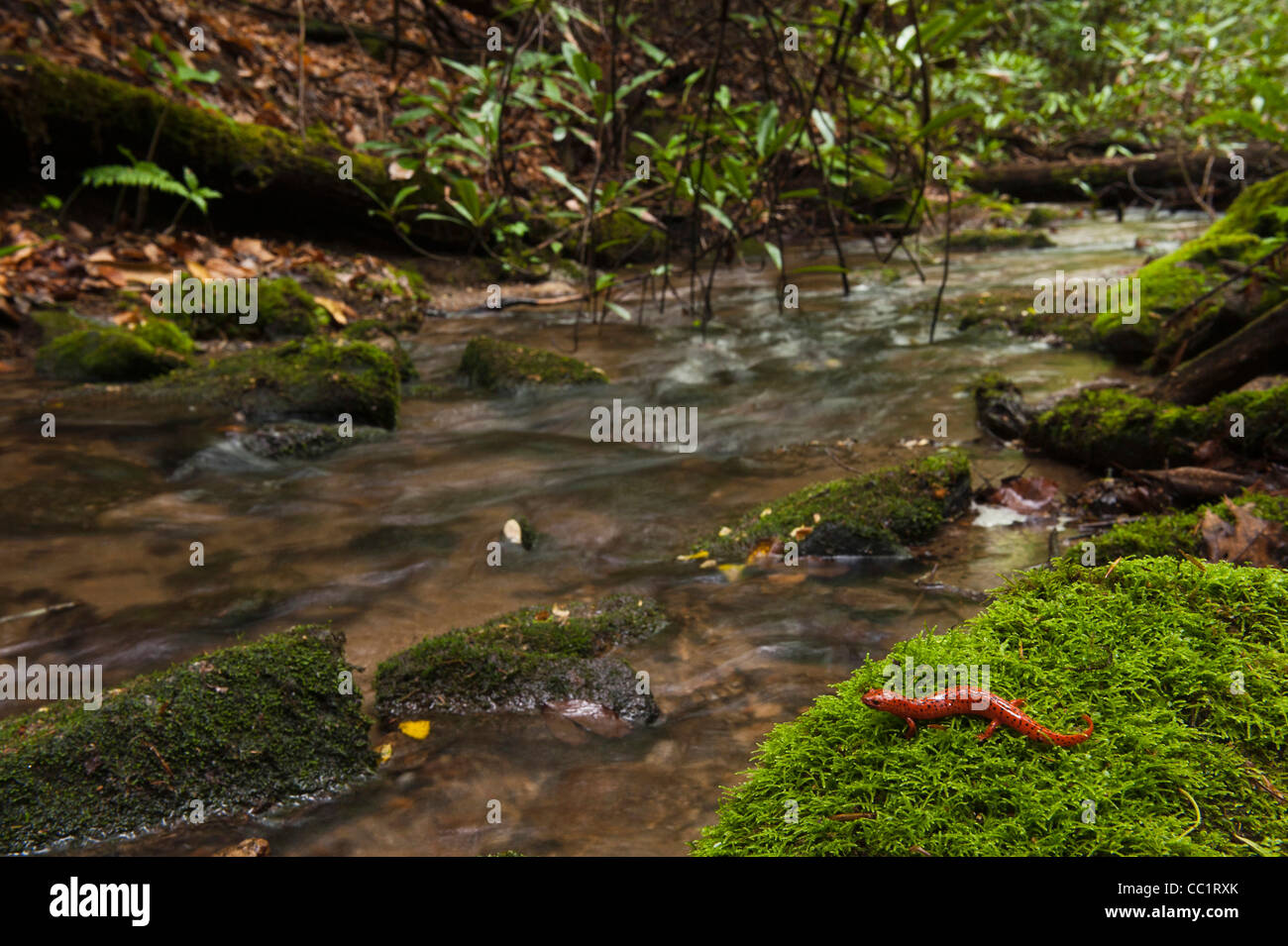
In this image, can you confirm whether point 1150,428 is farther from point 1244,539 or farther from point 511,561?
point 511,561

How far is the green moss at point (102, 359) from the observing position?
746cm

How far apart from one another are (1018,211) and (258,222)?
1325 cm

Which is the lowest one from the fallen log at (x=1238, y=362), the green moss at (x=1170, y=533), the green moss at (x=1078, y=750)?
the green moss at (x=1078, y=750)

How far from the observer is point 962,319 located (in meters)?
9.69

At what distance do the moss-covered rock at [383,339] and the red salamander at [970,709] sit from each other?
7081 mm

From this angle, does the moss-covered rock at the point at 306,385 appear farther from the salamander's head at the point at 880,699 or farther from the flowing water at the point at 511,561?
the salamander's head at the point at 880,699

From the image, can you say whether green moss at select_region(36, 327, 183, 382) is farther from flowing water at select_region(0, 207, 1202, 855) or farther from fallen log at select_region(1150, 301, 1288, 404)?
fallen log at select_region(1150, 301, 1288, 404)

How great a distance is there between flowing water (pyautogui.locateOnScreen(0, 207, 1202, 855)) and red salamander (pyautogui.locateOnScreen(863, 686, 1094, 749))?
1.28 m

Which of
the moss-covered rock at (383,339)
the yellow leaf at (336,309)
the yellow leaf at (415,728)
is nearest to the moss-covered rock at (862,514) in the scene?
the yellow leaf at (415,728)

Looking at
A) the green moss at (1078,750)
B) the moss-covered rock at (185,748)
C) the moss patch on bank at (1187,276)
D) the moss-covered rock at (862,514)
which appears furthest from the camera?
the moss patch on bank at (1187,276)

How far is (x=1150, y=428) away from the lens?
4.96 metres

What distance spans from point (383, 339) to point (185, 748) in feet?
21.0

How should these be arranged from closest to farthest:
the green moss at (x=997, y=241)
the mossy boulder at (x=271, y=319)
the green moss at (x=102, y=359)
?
the green moss at (x=102, y=359), the mossy boulder at (x=271, y=319), the green moss at (x=997, y=241)

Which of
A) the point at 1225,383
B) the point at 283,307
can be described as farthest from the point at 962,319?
the point at 283,307
